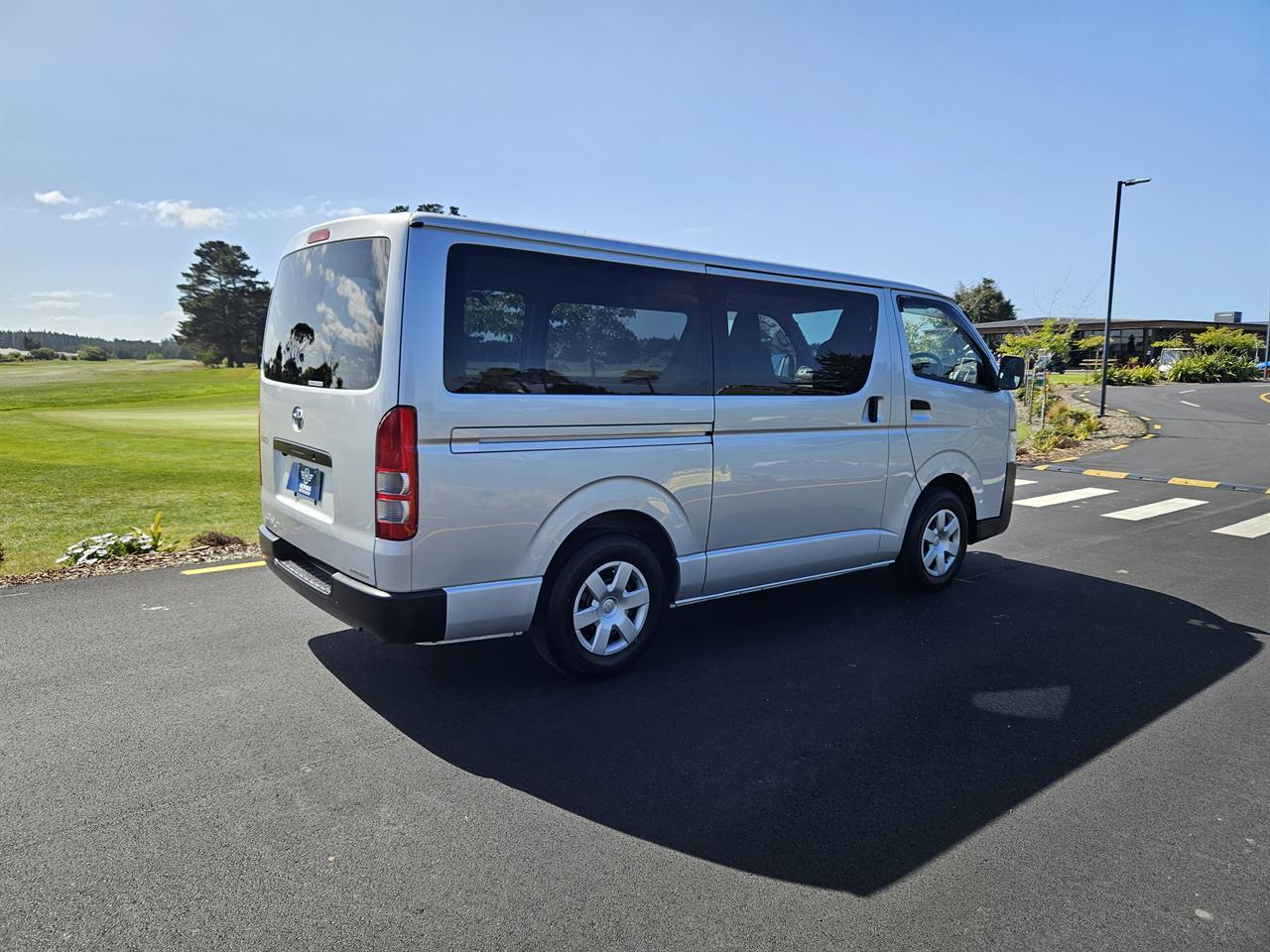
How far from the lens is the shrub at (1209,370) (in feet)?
157

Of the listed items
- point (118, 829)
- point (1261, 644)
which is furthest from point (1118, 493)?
point (118, 829)

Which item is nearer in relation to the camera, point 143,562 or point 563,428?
point 563,428

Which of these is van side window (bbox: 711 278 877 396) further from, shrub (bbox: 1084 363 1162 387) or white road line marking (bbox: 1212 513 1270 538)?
shrub (bbox: 1084 363 1162 387)

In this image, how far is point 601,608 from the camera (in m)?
4.10

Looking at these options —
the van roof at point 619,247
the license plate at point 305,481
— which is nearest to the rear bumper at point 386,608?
the license plate at point 305,481

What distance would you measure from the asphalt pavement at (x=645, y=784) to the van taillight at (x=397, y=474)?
0.95m

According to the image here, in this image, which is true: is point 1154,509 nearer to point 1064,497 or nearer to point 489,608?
point 1064,497

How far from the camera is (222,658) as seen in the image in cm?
442

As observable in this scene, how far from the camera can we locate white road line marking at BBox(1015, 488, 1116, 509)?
1016 cm

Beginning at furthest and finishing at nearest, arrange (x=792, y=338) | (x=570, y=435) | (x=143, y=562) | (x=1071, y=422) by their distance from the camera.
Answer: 1. (x=1071, y=422)
2. (x=143, y=562)
3. (x=792, y=338)
4. (x=570, y=435)

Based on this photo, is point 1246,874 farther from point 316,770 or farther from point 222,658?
point 222,658

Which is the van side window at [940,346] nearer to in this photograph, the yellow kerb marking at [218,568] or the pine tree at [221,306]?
the yellow kerb marking at [218,568]

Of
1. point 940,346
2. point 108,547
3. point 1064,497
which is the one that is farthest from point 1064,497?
point 108,547

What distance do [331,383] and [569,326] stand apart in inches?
44.9
